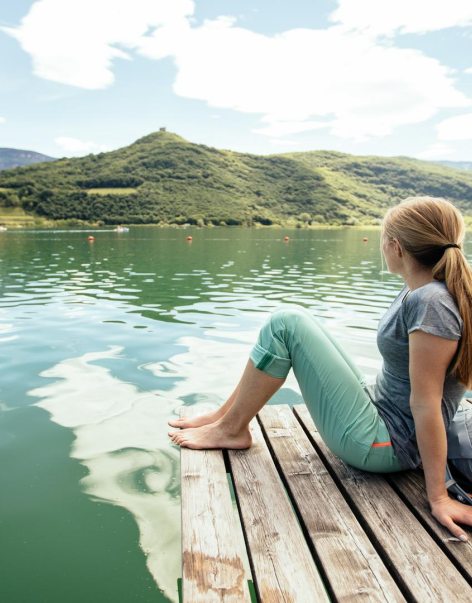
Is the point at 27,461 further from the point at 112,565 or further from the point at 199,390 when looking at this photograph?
the point at 199,390

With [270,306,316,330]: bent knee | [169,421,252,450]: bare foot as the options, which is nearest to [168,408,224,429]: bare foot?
[169,421,252,450]: bare foot

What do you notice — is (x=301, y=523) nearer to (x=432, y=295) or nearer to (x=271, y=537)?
(x=271, y=537)

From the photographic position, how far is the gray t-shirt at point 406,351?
2.25 meters

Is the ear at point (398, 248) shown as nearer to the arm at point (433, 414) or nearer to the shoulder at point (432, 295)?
the shoulder at point (432, 295)

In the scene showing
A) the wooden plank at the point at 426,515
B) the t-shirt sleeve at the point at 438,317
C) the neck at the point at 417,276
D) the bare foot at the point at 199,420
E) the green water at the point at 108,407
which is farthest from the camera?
the bare foot at the point at 199,420

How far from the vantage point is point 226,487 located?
2668 millimetres

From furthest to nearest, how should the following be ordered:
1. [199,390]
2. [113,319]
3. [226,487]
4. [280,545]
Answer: [113,319], [199,390], [226,487], [280,545]

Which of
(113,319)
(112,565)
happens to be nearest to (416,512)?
(112,565)

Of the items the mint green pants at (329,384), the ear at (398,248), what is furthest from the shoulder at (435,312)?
the mint green pants at (329,384)

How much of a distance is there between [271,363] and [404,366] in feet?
2.31

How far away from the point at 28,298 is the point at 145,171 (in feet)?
549

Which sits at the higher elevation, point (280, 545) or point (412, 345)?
point (412, 345)

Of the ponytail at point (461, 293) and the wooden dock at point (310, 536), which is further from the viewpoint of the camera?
the ponytail at point (461, 293)

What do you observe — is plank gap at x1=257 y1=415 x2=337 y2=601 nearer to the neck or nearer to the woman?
the woman
